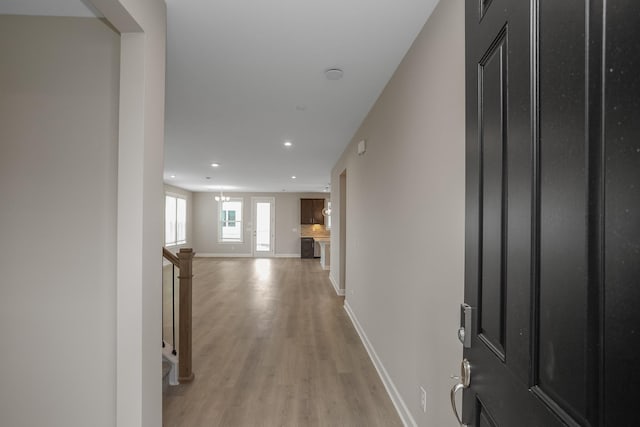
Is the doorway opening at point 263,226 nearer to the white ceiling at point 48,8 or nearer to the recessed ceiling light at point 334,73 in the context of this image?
the recessed ceiling light at point 334,73

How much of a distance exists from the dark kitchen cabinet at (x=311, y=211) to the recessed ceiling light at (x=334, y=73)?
9.88 metres

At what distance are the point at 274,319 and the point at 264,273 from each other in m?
4.12

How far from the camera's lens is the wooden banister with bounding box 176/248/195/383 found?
2.85 metres

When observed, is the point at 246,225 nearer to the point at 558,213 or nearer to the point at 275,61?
the point at 275,61

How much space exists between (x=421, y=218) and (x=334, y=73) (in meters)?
1.30

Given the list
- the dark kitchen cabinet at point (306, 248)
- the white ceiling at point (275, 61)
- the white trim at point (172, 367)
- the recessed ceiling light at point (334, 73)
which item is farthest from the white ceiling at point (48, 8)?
the dark kitchen cabinet at point (306, 248)

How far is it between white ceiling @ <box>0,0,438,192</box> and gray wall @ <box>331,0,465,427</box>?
24 cm

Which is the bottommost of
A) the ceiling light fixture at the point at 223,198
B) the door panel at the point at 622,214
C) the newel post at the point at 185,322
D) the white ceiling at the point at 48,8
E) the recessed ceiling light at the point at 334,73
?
the newel post at the point at 185,322

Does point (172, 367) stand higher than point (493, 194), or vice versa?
point (493, 194)

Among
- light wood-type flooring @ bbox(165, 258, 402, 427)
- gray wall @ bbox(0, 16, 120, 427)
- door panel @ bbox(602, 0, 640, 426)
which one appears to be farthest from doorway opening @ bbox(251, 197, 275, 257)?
door panel @ bbox(602, 0, 640, 426)

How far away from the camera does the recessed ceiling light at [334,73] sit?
2473 mm

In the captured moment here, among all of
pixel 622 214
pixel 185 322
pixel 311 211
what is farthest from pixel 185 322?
pixel 311 211

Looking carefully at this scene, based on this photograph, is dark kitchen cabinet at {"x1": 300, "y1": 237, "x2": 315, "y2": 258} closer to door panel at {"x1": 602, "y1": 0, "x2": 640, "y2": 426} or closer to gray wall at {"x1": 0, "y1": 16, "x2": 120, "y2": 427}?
gray wall at {"x1": 0, "y1": 16, "x2": 120, "y2": 427}

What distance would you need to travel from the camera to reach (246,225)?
12664 millimetres
